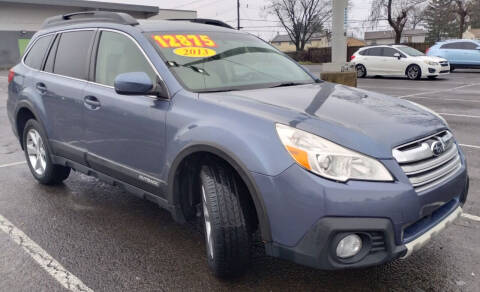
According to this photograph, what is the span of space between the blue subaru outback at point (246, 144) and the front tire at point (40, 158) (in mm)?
302

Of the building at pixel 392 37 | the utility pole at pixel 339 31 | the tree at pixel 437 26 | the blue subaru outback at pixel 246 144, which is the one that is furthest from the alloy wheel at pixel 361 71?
the building at pixel 392 37

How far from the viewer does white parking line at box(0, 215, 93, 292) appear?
2.92m

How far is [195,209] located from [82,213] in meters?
1.53

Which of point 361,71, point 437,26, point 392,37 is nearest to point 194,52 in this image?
point 361,71

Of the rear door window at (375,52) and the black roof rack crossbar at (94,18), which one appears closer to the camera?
the black roof rack crossbar at (94,18)

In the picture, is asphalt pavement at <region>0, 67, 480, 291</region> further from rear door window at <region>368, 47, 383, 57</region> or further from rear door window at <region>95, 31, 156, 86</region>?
rear door window at <region>368, 47, 383, 57</region>

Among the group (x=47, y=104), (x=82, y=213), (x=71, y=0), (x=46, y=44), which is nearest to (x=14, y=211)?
(x=82, y=213)

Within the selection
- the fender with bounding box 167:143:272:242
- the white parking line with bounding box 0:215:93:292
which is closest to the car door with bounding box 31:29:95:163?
the white parking line with bounding box 0:215:93:292

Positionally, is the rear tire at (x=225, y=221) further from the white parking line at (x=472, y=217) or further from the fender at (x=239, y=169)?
the white parking line at (x=472, y=217)

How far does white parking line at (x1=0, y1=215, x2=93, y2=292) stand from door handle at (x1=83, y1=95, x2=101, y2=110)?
1.19 m

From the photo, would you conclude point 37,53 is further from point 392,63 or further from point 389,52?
point 389,52

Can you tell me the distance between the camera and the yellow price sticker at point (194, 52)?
3.44 meters

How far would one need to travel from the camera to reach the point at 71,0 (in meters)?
40.8

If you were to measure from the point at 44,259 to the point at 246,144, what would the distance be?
1849 mm
